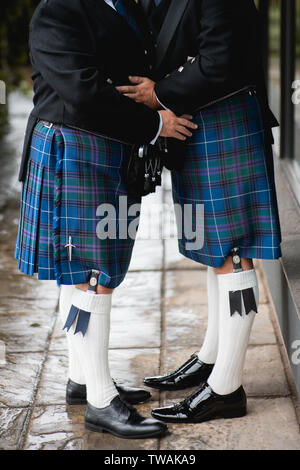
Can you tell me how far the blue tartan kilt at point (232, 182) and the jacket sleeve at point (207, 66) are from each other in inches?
4.1

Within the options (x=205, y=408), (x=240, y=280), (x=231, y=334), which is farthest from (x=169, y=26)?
(x=205, y=408)

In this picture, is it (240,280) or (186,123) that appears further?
(240,280)

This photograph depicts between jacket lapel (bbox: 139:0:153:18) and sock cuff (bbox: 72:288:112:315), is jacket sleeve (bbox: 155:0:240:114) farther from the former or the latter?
sock cuff (bbox: 72:288:112:315)

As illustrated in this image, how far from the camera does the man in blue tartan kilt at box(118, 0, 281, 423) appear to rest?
2.15m

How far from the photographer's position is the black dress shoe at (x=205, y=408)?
97.3 inches

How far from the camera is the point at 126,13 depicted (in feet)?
7.27

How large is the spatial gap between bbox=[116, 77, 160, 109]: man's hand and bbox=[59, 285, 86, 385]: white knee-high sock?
2.13 ft

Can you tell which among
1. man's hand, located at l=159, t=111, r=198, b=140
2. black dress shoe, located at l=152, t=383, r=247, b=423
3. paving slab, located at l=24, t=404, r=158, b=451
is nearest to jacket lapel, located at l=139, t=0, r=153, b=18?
man's hand, located at l=159, t=111, r=198, b=140

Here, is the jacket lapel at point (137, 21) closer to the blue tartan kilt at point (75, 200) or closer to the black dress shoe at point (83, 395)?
the blue tartan kilt at point (75, 200)

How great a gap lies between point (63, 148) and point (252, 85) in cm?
59

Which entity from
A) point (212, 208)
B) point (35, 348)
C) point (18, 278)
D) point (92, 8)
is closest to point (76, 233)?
point (212, 208)

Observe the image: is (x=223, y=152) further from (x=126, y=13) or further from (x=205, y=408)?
(x=205, y=408)

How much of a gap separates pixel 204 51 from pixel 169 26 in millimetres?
152

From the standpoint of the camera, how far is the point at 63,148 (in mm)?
2266
